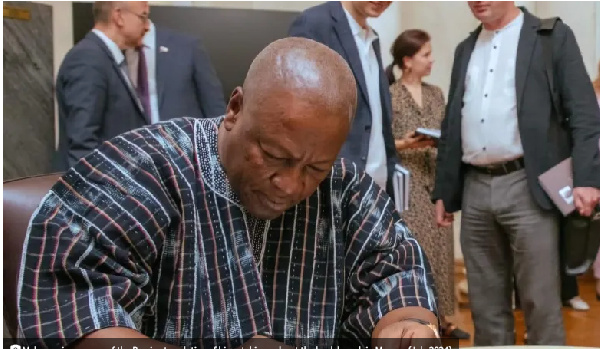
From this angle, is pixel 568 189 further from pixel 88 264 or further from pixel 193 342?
pixel 88 264

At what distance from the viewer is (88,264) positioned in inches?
34.4

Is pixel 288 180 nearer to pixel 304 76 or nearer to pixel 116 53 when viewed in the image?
pixel 304 76

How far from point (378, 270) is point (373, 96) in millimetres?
1172

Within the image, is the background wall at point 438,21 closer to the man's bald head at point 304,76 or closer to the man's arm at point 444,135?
the man's arm at point 444,135

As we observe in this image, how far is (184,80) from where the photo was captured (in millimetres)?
2471

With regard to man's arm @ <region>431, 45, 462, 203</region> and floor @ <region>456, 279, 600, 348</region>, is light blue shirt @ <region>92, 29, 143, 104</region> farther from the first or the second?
floor @ <region>456, 279, 600, 348</region>

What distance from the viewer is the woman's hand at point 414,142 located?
2.81m

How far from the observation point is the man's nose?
92cm

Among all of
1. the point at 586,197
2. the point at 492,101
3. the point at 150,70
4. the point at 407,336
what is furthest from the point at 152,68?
the point at 407,336

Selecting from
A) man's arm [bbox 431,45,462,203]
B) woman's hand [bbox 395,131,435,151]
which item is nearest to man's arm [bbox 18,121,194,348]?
man's arm [bbox 431,45,462,203]

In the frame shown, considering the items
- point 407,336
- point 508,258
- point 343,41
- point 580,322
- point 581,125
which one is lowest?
point 580,322

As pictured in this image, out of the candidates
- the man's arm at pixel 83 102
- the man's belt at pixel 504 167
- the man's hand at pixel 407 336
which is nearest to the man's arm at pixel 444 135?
the man's belt at pixel 504 167

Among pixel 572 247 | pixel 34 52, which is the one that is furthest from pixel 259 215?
pixel 34 52

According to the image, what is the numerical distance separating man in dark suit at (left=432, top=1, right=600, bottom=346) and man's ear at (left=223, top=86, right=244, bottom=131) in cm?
134
